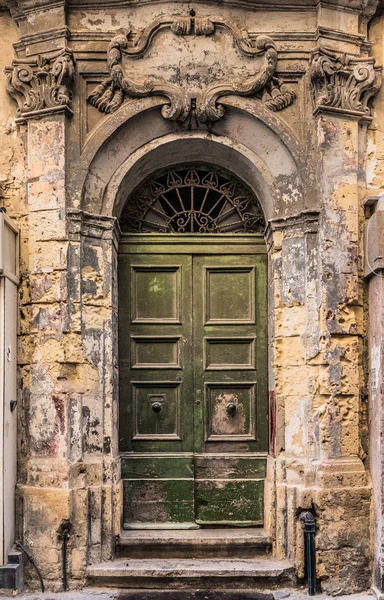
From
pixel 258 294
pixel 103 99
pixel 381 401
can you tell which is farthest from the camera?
pixel 258 294

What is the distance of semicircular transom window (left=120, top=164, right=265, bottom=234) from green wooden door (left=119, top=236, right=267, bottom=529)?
162 mm

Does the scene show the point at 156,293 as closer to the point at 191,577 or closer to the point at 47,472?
the point at 47,472

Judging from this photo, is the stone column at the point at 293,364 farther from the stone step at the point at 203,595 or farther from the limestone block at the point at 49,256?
the limestone block at the point at 49,256

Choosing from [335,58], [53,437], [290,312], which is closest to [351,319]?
[290,312]

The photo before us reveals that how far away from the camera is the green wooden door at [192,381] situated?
676 cm

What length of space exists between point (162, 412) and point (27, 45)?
3.57 meters

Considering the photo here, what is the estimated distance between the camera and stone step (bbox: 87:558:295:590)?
6141mm

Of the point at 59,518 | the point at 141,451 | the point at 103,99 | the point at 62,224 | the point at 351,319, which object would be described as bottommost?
the point at 59,518

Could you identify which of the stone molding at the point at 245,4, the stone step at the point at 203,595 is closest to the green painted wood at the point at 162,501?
the stone step at the point at 203,595

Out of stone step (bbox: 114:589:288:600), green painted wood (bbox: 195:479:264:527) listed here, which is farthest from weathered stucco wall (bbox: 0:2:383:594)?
stone step (bbox: 114:589:288:600)

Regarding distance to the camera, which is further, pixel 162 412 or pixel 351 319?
pixel 162 412

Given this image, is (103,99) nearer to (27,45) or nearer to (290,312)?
(27,45)

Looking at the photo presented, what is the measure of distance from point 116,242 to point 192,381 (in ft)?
4.84

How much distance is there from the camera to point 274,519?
6477 mm
